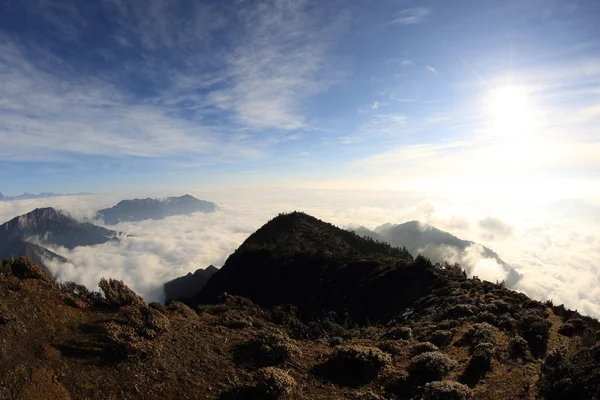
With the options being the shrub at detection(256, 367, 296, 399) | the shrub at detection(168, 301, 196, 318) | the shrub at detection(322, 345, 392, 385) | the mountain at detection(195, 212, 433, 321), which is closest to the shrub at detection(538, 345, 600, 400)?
the shrub at detection(322, 345, 392, 385)

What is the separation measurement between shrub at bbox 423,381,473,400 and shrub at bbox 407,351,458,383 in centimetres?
168

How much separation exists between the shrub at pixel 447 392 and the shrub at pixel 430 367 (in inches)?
66.3

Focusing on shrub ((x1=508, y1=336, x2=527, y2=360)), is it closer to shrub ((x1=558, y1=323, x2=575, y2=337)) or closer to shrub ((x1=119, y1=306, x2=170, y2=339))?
shrub ((x1=558, y1=323, x2=575, y2=337))

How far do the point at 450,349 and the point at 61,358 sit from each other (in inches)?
623

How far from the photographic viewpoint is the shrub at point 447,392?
367 inches

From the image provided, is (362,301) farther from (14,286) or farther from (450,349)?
(14,286)

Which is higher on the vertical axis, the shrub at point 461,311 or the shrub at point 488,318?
the shrub at point 488,318

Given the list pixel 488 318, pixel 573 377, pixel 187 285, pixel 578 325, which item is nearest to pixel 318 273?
pixel 488 318

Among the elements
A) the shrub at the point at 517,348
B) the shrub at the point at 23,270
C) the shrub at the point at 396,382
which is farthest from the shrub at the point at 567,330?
the shrub at the point at 23,270

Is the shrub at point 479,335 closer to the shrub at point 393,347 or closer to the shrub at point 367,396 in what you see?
the shrub at point 393,347

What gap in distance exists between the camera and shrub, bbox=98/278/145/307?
14406 mm

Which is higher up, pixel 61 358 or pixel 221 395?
pixel 61 358

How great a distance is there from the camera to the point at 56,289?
1409 cm

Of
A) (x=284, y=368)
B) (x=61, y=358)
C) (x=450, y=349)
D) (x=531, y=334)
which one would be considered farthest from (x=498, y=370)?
(x=61, y=358)
